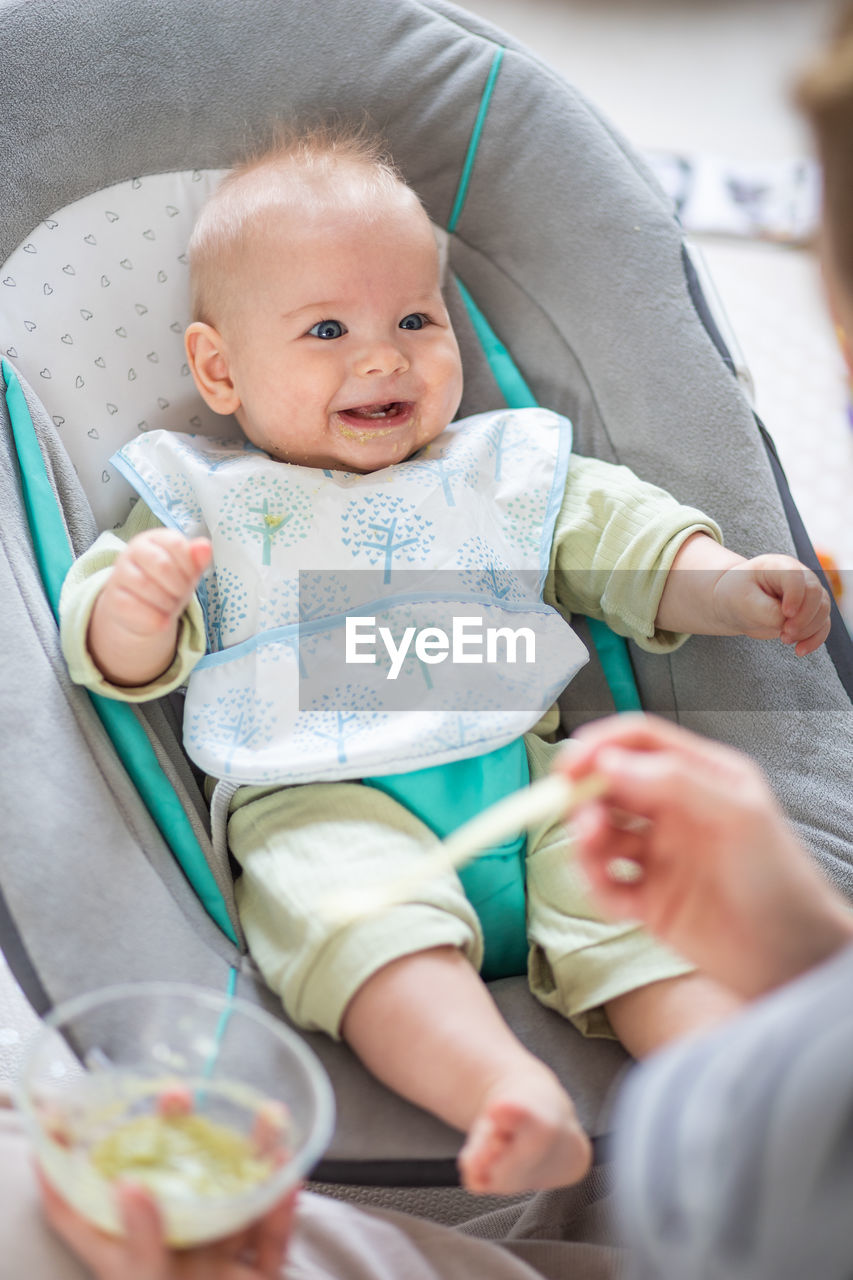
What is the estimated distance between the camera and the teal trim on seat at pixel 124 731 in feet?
3.18

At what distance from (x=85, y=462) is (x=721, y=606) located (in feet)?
2.00

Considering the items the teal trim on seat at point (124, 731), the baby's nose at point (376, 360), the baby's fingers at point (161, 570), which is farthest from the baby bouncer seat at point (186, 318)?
the baby's nose at point (376, 360)

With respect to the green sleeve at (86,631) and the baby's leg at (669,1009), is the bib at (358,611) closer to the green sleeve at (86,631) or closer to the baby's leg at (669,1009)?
the green sleeve at (86,631)

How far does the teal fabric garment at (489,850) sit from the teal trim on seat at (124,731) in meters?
0.16

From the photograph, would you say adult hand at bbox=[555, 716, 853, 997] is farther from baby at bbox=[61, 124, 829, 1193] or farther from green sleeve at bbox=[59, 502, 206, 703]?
green sleeve at bbox=[59, 502, 206, 703]

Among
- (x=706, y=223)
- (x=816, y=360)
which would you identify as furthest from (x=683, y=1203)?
(x=706, y=223)

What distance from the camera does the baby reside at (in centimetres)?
84

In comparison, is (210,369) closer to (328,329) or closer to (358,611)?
(328,329)

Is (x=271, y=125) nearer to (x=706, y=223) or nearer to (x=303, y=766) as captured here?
(x=303, y=766)

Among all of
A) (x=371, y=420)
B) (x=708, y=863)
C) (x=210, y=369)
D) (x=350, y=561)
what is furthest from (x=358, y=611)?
(x=708, y=863)

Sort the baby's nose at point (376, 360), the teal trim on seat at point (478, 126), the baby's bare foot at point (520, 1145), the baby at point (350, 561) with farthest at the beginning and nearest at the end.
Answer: the teal trim on seat at point (478, 126)
the baby's nose at point (376, 360)
the baby at point (350, 561)
the baby's bare foot at point (520, 1145)

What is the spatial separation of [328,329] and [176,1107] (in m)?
0.69

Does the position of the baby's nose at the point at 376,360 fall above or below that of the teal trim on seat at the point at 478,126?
below

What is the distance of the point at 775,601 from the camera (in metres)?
1.05
